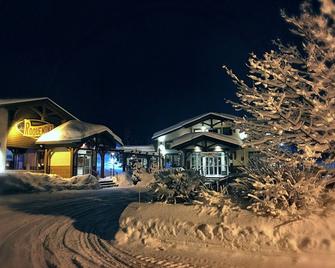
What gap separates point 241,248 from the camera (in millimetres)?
6617

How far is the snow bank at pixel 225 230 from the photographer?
638 centimetres

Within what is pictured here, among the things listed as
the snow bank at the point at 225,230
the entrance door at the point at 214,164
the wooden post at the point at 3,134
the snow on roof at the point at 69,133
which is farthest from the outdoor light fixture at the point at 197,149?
the snow bank at the point at 225,230

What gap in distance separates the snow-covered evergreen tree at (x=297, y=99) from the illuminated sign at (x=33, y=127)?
23.2 meters

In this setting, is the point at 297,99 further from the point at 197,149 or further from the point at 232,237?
the point at 197,149

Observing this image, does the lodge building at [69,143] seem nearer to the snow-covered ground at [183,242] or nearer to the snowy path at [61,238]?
the snowy path at [61,238]


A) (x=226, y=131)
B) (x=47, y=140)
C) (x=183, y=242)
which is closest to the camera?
(x=183, y=242)

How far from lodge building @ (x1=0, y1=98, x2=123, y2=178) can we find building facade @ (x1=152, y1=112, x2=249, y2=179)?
23.1 ft

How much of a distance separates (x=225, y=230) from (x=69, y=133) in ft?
77.8

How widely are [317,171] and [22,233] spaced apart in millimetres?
8120

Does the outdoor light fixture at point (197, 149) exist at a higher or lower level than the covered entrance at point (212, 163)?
higher

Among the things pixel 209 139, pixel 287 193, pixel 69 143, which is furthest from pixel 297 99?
pixel 69 143

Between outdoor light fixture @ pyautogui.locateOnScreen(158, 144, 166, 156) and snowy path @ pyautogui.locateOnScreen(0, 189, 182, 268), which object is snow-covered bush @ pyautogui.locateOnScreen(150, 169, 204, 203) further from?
outdoor light fixture @ pyautogui.locateOnScreen(158, 144, 166, 156)

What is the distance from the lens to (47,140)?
2805 centimetres

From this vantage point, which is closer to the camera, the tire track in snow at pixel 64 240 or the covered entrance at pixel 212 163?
the tire track in snow at pixel 64 240
